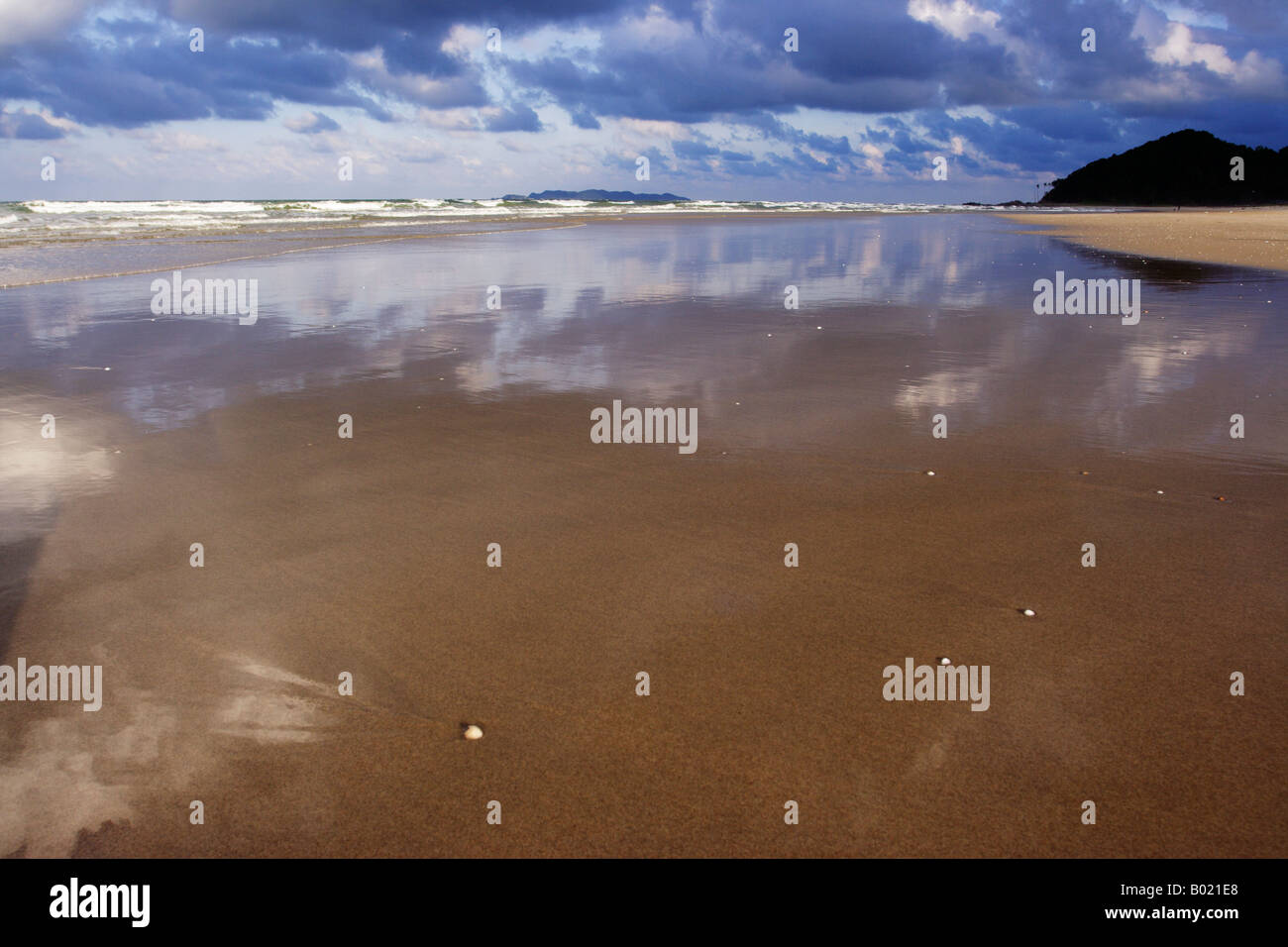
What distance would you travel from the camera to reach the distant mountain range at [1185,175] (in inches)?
6014

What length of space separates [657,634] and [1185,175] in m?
204

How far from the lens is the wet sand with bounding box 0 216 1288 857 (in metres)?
3.07

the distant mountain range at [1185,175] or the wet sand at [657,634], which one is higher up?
the distant mountain range at [1185,175]

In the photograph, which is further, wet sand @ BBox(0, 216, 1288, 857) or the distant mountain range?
the distant mountain range

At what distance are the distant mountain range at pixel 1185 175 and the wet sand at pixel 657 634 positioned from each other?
180808 millimetres

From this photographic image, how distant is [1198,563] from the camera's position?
4836mm

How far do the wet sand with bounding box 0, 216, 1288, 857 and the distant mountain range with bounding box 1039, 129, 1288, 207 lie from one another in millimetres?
180808

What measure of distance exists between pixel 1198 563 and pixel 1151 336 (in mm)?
8675

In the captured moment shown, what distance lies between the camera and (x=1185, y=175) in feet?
537

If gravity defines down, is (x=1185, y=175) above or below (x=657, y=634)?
above

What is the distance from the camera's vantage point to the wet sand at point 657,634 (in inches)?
121

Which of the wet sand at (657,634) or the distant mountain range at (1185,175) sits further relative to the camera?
the distant mountain range at (1185,175)
